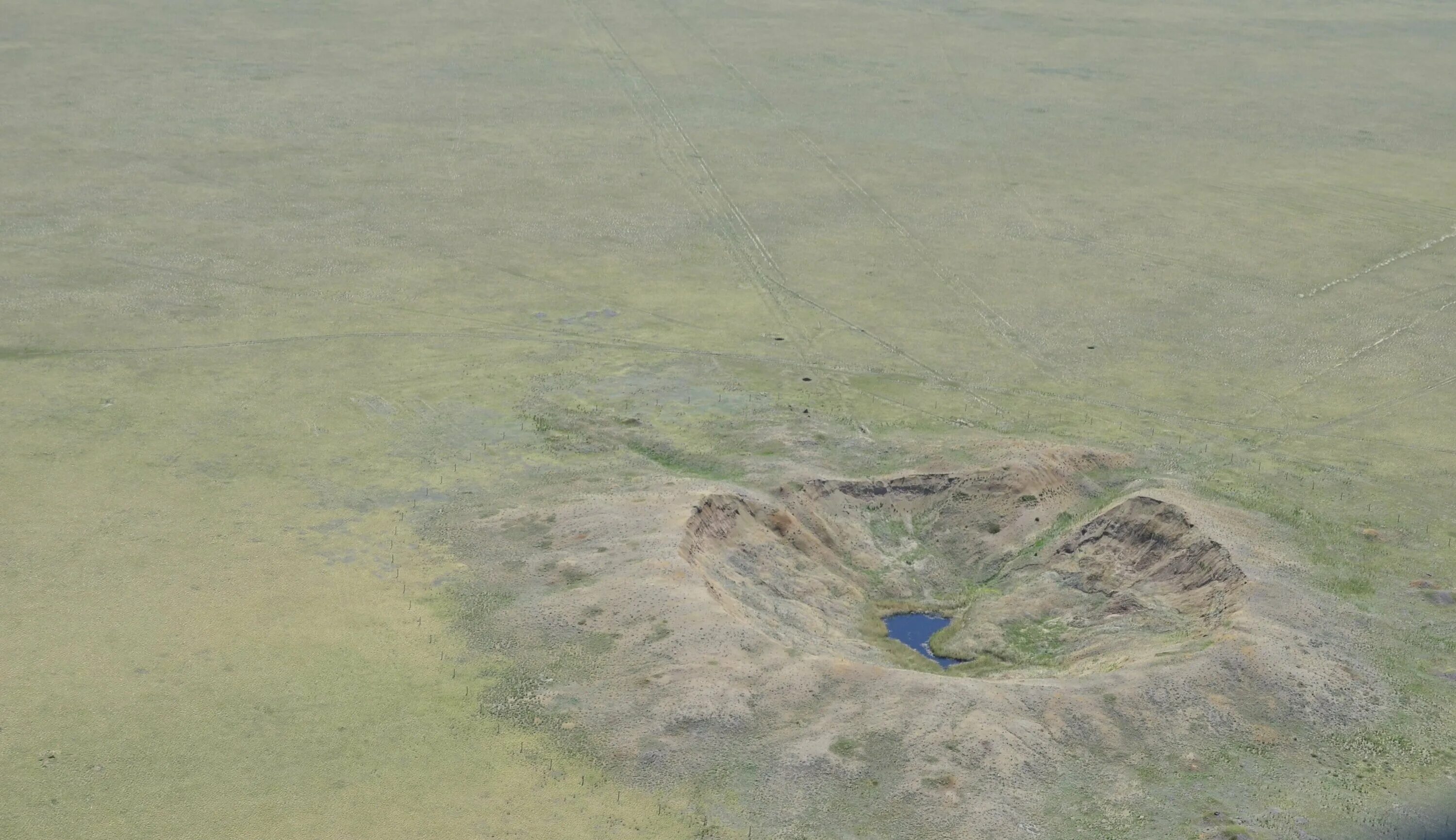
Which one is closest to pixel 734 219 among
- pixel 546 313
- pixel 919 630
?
pixel 546 313

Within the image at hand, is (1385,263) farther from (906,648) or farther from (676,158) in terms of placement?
(906,648)

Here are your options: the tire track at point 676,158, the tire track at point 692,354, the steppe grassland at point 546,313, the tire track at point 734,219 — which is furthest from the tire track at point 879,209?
the tire track at point 676,158

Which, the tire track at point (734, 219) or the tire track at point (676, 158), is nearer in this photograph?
the tire track at point (734, 219)

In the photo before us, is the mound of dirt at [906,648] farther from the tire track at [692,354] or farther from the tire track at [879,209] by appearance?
the tire track at [879,209]

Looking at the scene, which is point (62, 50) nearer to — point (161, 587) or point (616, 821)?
point (161, 587)

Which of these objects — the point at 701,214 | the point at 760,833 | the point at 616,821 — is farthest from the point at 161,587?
the point at 701,214

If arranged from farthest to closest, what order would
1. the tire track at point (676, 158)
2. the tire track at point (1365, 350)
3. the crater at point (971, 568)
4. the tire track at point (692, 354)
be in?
the tire track at point (676, 158) → the tire track at point (1365, 350) → the tire track at point (692, 354) → the crater at point (971, 568)
